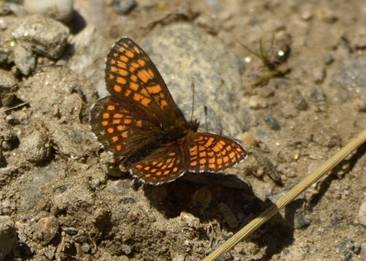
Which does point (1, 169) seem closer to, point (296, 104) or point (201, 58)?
point (201, 58)

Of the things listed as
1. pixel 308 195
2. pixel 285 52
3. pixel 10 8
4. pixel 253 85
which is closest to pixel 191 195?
pixel 308 195

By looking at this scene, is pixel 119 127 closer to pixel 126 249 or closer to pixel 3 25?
pixel 126 249

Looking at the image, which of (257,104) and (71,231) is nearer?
(71,231)

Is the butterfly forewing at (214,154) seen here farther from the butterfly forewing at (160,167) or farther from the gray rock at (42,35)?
the gray rock at (42,35)

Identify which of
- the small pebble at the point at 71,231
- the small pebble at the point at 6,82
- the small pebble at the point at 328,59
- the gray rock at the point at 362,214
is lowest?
the gray rock at the point at 362,214

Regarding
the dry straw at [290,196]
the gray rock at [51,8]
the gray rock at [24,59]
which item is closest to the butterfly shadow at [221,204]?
the dry straw at [290,196]

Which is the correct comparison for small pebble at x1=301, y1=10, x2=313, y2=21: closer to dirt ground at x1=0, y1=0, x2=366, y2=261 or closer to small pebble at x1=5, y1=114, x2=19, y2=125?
dirt ground at x1=0, y1=0, x2=366, y2=261

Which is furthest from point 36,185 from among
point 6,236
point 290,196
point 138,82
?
point 290,196
